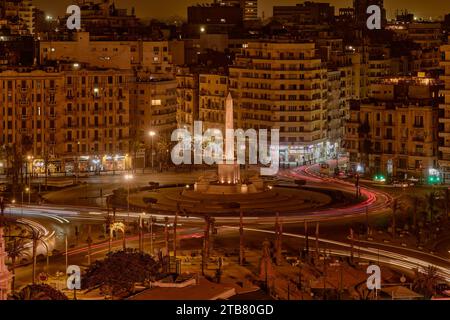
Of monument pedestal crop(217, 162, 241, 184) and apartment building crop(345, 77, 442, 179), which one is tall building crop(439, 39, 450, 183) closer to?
apartment building crop(345, 77, 442, 179)

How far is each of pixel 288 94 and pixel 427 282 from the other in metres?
58.8

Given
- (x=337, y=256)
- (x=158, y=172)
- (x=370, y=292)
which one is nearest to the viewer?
(x=370, y=292)

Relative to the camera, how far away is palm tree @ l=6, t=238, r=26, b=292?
68.2 meters

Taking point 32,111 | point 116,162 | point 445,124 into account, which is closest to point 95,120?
point 116,162

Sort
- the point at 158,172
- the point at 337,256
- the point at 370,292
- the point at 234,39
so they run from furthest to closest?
the point at 234,39, the point at 158,172, the point at 337,256, the point at 370,292

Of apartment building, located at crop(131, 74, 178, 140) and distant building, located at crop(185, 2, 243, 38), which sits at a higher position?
distant building, located at crop(185, 2, 243, 38)

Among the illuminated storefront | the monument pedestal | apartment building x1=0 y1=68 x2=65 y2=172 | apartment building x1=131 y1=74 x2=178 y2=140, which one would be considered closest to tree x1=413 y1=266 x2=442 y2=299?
the monument pedestal

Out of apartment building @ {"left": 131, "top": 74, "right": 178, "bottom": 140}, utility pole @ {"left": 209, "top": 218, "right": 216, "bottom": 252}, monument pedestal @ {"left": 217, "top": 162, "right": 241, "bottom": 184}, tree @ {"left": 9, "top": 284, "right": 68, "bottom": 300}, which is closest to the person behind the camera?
tree @ {"left": 9, "top": 284, "right": 68, "bottom": 300}

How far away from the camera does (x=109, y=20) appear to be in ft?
548

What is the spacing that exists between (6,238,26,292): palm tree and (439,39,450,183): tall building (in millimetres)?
40347

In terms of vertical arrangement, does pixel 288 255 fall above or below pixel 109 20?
below

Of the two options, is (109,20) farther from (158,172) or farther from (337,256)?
(337,256)

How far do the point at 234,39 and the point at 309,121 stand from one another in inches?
1407
